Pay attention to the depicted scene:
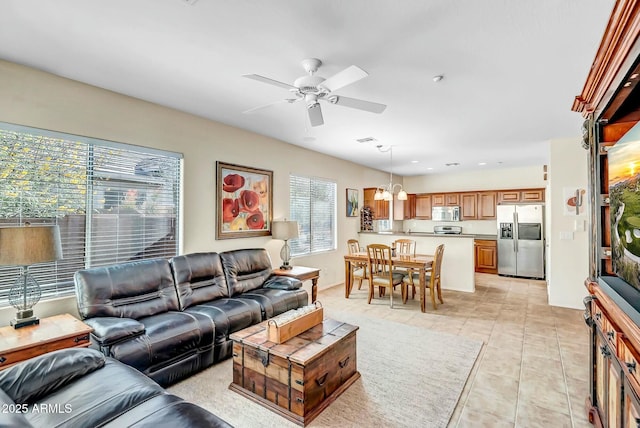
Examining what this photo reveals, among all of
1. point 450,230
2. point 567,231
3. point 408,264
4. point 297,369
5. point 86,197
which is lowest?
point 297,369

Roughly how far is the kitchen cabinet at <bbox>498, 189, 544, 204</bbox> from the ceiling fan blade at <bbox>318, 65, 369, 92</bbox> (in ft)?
22.9

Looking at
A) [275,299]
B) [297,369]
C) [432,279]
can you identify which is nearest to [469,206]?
[432,279]

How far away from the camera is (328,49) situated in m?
2.21

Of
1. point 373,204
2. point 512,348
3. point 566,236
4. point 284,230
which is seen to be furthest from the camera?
point 373,204

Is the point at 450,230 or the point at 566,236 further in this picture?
the point at 450,230

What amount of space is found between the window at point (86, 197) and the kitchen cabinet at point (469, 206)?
23.4ft

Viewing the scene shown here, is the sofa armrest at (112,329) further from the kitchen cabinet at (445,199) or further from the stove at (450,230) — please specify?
the kitchen cabinet at (445,199)

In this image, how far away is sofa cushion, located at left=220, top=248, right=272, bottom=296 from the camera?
12.1 ft

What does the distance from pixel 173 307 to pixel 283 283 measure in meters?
1.32

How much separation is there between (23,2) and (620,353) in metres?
3.67

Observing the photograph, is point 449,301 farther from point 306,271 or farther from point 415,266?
point 306,271

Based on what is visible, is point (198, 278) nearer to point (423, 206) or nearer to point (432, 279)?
point (432, 279)

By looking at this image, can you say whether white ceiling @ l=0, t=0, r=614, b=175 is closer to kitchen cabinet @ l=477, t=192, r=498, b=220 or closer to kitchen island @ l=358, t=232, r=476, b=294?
kitchen island @ l=358, t=232, r=476, b=294

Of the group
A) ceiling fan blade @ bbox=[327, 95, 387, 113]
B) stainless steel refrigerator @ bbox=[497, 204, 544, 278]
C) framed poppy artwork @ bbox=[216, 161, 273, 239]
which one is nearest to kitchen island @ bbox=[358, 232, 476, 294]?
stainless steel refrigerator @ bbox=[497, 204, 544, 278]
